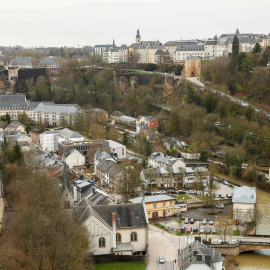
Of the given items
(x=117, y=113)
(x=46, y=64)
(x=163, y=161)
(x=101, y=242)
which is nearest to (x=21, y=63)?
(x=46, y=64)

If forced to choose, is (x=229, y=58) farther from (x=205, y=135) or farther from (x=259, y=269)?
(x=259, y=269)

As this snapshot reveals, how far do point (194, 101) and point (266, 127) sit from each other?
13029mm

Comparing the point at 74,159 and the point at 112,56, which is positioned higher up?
the point at 112,56

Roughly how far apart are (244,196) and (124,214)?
32.4 feet

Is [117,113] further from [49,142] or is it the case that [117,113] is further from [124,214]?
[124,214]

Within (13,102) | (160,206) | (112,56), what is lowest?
(160,206)

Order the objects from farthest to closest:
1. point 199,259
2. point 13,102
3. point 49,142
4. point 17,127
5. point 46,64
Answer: point 46,64 < point 13,102 < point 17,127 < point 49,142 < point 199,259

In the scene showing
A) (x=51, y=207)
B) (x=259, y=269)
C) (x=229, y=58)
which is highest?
(x=229, y=58)

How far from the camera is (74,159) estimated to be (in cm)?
4469

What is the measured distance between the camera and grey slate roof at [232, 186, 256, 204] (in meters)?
31.4

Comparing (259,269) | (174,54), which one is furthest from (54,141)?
(174,54)

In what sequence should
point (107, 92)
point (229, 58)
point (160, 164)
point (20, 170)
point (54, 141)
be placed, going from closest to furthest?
point (20, 170)
point (160, 164)
point (54, 141)
point (229, 58)
point (107, 92)

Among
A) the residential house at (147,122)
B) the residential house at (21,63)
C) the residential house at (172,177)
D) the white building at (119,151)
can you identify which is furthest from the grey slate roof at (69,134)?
the residential house at (21,63)

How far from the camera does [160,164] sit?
42844 mm
